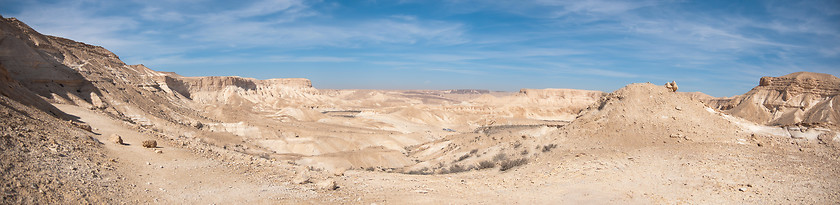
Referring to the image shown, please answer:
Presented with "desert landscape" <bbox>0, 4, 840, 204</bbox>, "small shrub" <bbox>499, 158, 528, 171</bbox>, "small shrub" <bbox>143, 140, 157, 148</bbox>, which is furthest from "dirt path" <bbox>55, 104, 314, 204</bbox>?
"small shrub" <bbox>499, 158, 528, 171</bbox>

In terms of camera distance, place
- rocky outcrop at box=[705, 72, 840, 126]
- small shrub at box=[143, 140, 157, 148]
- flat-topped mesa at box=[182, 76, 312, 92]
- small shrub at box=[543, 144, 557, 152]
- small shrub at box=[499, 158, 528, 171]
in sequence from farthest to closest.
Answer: flat-topped mesa at box=[182, 76, 312, 92] < rocky outcrop at box=[705, 72, 840, 126] < small shrub at box=[543, 144, 557, 152] < small shrub at box=[499, 158, 528, 171] < small shrub at box=[143, 140, 157, 148]

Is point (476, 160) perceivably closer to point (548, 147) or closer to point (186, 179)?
point (548, 147)

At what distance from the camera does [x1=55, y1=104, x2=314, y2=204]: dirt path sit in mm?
7539

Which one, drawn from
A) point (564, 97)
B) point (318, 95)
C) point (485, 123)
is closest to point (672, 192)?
point (485, 123)

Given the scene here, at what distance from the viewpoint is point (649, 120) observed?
15.1 meters

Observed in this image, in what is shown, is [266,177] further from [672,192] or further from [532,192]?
[672,192]

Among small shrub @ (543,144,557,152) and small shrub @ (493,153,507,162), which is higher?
small shrub @ (543,144,557,152)

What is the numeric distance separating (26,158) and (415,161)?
66.6ft

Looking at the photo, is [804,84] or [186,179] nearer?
[186,179]

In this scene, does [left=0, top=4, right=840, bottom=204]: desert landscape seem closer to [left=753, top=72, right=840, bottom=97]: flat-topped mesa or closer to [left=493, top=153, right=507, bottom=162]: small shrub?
[left=493, top=153, right=507, bottom=162]: small shrub

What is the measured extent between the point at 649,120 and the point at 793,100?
133ft

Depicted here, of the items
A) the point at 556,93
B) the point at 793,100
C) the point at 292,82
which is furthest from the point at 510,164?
the point at 292,82

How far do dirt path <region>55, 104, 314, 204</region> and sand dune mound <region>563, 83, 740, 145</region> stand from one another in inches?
454

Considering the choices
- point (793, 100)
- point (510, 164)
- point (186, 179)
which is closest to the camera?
point (186, 179)
